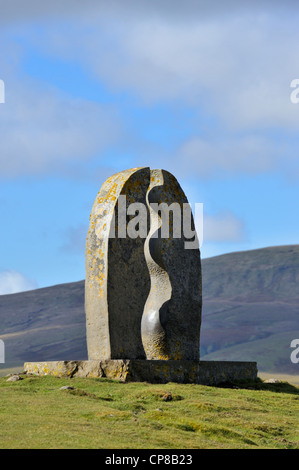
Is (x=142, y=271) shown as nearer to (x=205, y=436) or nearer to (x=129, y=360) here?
(x=129, y=360)

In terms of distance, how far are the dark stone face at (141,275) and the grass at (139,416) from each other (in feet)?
6.48

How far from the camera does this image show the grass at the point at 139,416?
11.6 meters

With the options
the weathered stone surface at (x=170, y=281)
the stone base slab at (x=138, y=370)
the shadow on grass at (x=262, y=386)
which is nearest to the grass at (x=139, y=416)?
the stone base slab at (x=138, y=370)

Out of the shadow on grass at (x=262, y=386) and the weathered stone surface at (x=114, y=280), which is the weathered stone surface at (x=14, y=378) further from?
the shadow on grass at (x=262, y=386)

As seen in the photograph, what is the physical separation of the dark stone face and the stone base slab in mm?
801

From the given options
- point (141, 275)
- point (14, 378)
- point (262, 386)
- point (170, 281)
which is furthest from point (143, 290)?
point (14, 378)

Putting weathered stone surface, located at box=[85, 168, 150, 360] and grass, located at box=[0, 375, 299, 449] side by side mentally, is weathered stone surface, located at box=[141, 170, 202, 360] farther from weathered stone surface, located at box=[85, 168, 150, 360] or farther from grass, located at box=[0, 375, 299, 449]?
grass, located at box=[0, 375, 299, 449]

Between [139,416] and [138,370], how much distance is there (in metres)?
4.06

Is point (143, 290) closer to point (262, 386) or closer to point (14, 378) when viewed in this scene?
point (262, 386)

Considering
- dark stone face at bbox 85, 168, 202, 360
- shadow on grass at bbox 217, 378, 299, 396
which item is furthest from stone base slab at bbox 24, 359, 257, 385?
dark stone face at bbox 85, 168, 202, 360

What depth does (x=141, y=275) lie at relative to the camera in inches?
792

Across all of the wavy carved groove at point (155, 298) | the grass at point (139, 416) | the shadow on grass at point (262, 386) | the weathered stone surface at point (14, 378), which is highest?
the wavy carved groove at point (155, 298)

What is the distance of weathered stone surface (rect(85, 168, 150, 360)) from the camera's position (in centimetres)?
1900

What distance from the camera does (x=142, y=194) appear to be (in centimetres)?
2066
